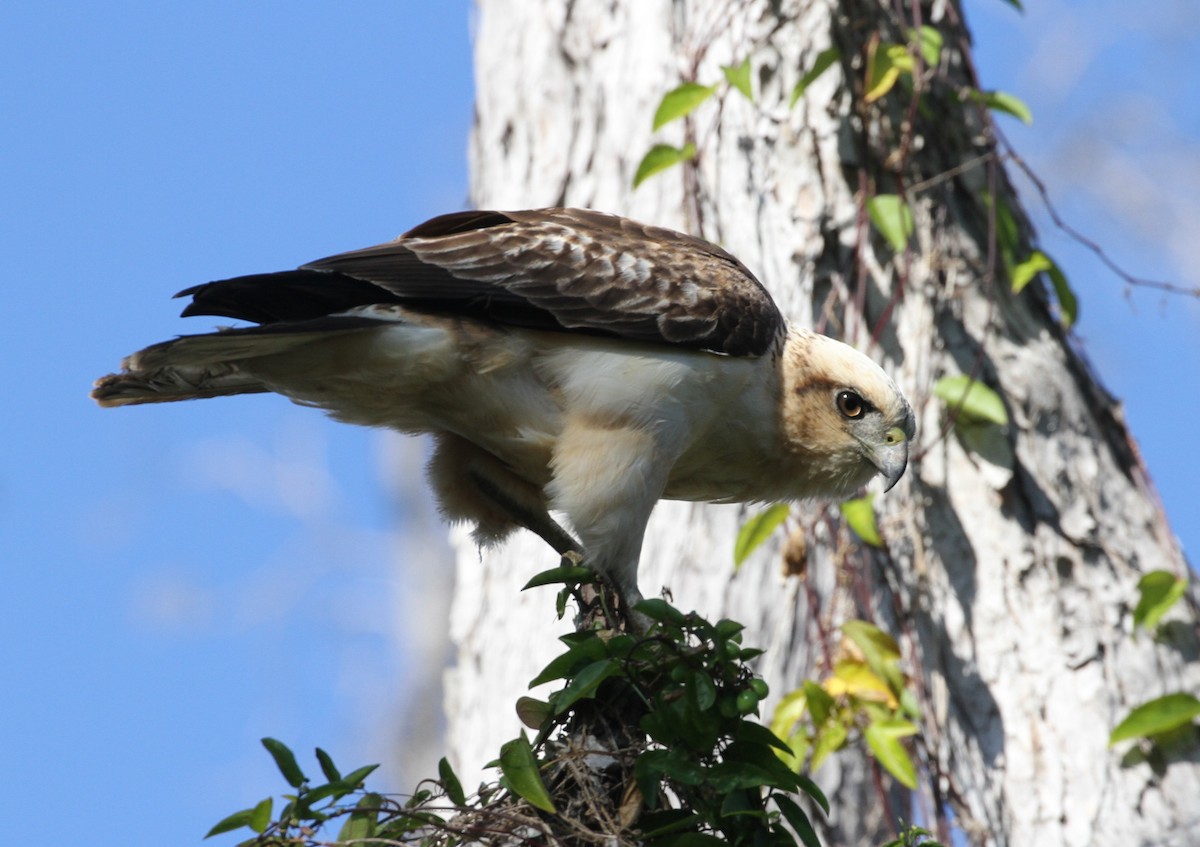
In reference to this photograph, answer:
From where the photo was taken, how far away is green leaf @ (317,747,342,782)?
4020mm

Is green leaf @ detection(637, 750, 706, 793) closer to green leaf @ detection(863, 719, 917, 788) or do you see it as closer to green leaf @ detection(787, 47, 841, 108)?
green leaf @ detection(863, 719, 917, 788)

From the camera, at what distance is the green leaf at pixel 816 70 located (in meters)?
7.22

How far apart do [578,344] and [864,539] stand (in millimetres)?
2378

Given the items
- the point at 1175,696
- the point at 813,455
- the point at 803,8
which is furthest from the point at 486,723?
the point at 803,8

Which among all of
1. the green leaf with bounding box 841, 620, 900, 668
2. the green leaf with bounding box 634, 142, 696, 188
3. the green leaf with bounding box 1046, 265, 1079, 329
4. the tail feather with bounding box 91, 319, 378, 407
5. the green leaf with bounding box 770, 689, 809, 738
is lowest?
the green leaf with bounding box 770, 689, 809, 738

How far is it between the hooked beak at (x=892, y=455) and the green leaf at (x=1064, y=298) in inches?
97.7

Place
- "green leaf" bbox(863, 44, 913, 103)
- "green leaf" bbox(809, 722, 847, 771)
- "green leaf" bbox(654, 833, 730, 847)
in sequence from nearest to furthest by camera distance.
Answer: "green leaf" bbox(654, 833, 730, 847)
"green leaf" bbox(809, 722, 847, 771)
"green leaf" bbox(863, 44, 913, 103)

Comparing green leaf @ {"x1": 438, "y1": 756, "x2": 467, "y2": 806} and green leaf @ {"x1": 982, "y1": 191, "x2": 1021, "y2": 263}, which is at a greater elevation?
green leaf @ {"x1": 982, "y1": 191, "x2": 1021, "y2": 263}

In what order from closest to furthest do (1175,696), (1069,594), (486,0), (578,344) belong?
(578,344) → (1175,696) → (1069,594) → (486,0)

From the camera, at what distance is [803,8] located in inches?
299

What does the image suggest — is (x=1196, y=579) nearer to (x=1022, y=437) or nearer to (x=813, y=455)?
(x=1022, y=437)

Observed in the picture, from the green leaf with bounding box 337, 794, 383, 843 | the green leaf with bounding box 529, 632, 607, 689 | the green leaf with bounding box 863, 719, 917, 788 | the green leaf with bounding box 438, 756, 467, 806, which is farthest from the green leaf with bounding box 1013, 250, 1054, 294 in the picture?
the green leaf with bounding box 337, 794, 383, 843

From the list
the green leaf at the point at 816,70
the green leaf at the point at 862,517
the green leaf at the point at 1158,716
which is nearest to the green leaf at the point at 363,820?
the green leaf at the point at 862,517

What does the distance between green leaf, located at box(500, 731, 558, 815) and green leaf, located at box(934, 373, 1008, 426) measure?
4022mm
